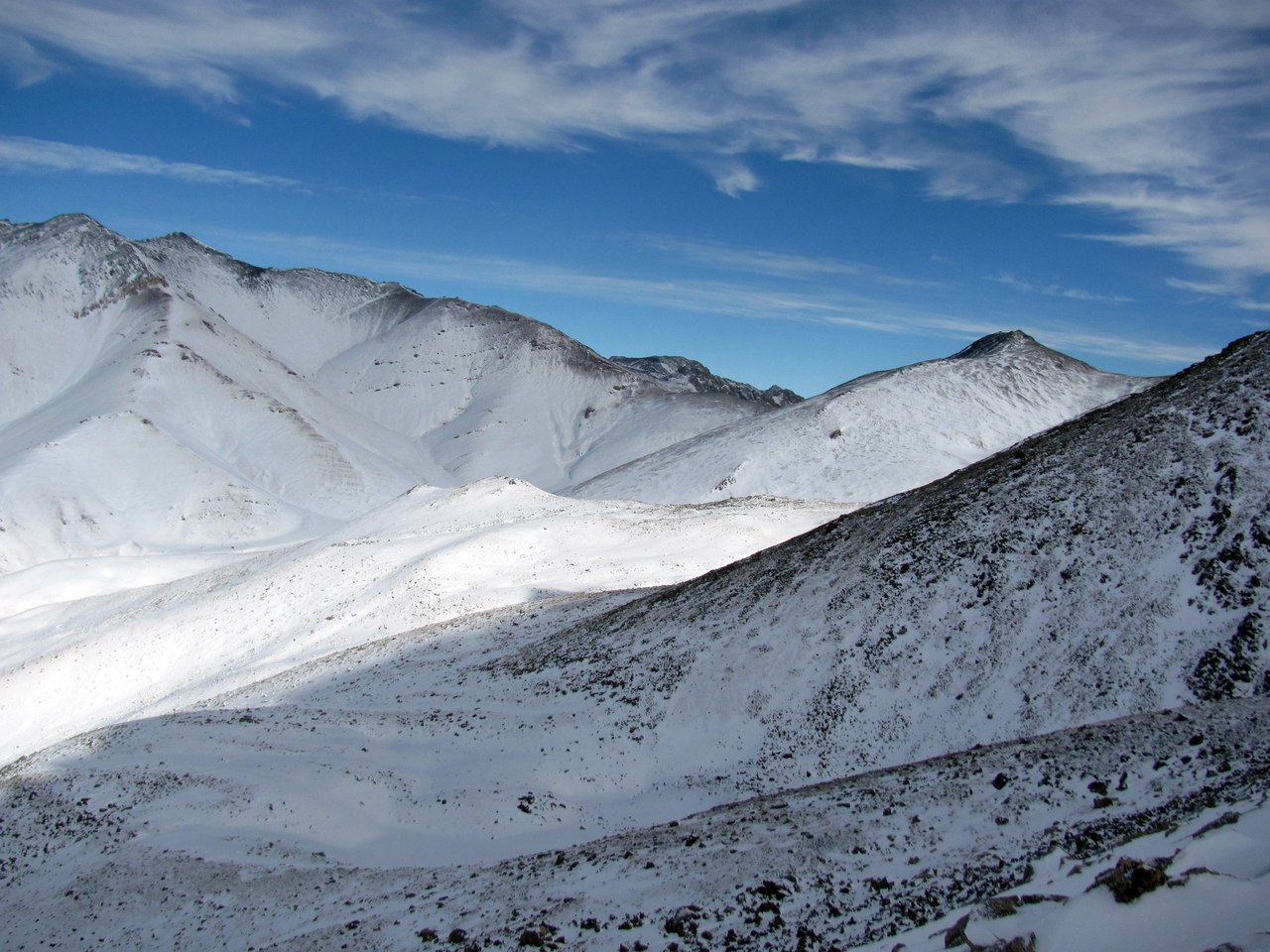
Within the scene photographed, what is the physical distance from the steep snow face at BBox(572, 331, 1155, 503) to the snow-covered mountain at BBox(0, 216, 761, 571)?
49239mm

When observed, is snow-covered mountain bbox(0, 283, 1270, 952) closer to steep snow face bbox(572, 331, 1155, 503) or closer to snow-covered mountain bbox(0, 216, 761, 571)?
steep snow face bbox(572, 331, 1155, 503)

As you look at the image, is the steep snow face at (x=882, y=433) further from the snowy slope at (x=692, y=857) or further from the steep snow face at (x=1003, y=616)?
the snowy slope at (x=692, y=857)

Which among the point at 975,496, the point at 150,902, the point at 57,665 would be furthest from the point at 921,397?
the point at 150,902

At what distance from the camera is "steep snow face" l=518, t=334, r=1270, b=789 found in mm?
16953

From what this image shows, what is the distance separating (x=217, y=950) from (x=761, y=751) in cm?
1177

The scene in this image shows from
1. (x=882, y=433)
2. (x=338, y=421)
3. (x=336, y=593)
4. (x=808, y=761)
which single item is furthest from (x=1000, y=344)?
(x=338, y=421)

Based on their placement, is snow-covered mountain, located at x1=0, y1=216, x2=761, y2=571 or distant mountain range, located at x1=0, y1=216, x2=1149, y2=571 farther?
snow-covered mountain, located at x1=0, y1=216, x2=761, y2=571

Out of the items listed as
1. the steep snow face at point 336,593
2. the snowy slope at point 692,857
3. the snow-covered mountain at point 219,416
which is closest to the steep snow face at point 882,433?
the steep snow face at point 336,593

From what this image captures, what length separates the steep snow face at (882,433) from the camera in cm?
7862

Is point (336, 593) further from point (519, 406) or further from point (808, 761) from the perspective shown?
point (519, 406)

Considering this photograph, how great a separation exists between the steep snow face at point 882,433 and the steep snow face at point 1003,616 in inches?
1843

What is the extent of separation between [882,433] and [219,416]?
4191 inches

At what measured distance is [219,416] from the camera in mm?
131125

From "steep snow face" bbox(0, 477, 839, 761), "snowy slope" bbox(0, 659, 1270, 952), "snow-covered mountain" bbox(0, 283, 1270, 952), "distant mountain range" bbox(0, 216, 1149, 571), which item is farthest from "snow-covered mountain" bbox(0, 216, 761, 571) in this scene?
"snowy slope" bbox(0, 659, 1270, 952)
